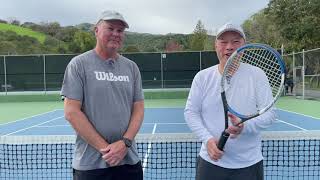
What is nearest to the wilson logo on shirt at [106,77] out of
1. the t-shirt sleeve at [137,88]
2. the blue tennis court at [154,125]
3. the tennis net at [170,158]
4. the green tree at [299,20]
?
the t-shirt sleeve at [137,88]

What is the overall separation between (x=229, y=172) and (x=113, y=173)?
633 mm

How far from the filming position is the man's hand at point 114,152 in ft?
8.03

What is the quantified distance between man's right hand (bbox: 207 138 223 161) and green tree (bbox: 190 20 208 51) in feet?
156

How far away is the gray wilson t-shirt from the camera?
249 centimetres

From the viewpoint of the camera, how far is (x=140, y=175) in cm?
270

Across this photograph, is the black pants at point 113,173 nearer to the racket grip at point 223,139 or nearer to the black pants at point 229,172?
the black pants at point 229,172

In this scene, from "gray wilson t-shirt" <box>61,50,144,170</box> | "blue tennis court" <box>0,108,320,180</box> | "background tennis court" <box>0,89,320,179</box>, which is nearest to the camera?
"gray wilson t-shirt" <box>61,50,144,170</box>

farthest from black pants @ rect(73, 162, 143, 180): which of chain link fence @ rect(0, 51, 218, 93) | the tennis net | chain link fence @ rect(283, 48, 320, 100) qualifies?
chain link fence @ rect(0, 51, 218, 93)

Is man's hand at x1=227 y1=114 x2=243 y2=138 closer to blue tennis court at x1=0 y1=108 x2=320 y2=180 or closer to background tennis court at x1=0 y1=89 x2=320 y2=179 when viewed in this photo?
background tennis court at x1=0 y1=89 x2=320 y2=179

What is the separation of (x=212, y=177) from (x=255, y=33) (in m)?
42.9

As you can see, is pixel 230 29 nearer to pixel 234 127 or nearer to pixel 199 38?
pixel 234 127

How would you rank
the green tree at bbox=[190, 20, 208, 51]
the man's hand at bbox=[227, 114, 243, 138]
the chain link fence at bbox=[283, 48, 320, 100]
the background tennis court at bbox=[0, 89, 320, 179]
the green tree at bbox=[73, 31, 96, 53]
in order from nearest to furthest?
1. the man's hand at bbox=[227, 114, 243, 138]
2. the background tennis court at bbox=[0, 89, 320, 179]
3. the chain link fence at bbox=[283, 48, 320, 100]
4. the green tree at bbox=[73, 31, 96, 53]
5. the green tree at bbox=[190, 20, 208, 51]

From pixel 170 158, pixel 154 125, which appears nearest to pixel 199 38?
pixel 154 125

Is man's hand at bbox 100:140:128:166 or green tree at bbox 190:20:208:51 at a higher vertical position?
green tree at bbox 190:20:208:51
